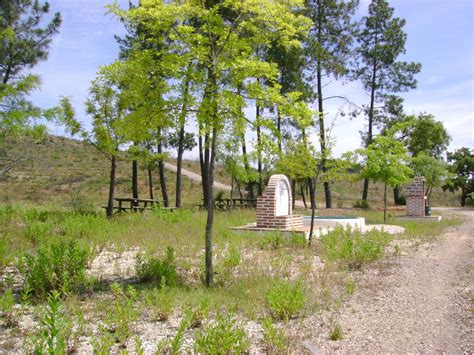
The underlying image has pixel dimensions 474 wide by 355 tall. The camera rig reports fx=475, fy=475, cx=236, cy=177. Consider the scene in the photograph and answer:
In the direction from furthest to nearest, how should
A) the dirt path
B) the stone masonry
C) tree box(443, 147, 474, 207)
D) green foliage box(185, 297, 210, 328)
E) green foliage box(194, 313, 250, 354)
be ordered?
tree box(443, 147, 474, 207) < the stone masonry < green foliage box(185, 297, 210, 328) < the dirt path < green foliage box(194, 313, 250, 354)

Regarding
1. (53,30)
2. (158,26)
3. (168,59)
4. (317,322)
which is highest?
(53,30)

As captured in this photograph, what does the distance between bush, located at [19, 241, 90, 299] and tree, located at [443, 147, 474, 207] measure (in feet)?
127

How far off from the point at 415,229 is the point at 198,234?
839cm

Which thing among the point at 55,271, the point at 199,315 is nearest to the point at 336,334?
the point at 199,315

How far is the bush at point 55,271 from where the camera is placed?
621 centimetres

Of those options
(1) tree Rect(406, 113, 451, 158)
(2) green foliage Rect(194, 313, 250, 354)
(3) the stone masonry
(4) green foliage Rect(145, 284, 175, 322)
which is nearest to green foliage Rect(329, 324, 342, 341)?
(2) green foliage Rect(194, 313, 250, 354)

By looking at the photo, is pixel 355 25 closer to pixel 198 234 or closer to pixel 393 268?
pixel 198 234

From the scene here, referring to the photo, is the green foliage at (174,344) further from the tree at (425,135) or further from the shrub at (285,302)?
the tree at (425,135)

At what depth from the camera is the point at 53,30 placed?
1964cm

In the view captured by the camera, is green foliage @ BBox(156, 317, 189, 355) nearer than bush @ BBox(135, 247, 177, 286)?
Yes

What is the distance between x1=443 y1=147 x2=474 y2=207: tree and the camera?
40375 millimetres

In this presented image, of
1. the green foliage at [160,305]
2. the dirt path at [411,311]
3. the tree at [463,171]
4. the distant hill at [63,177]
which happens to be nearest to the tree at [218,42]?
the green foliage at [160,305]

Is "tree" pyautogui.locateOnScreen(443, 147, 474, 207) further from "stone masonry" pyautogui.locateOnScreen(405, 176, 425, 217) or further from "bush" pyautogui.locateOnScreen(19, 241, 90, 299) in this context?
"bush" pyautogui.locateOnScreen(19, 241, 90, 299)

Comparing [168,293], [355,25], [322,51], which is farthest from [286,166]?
[355,25]
